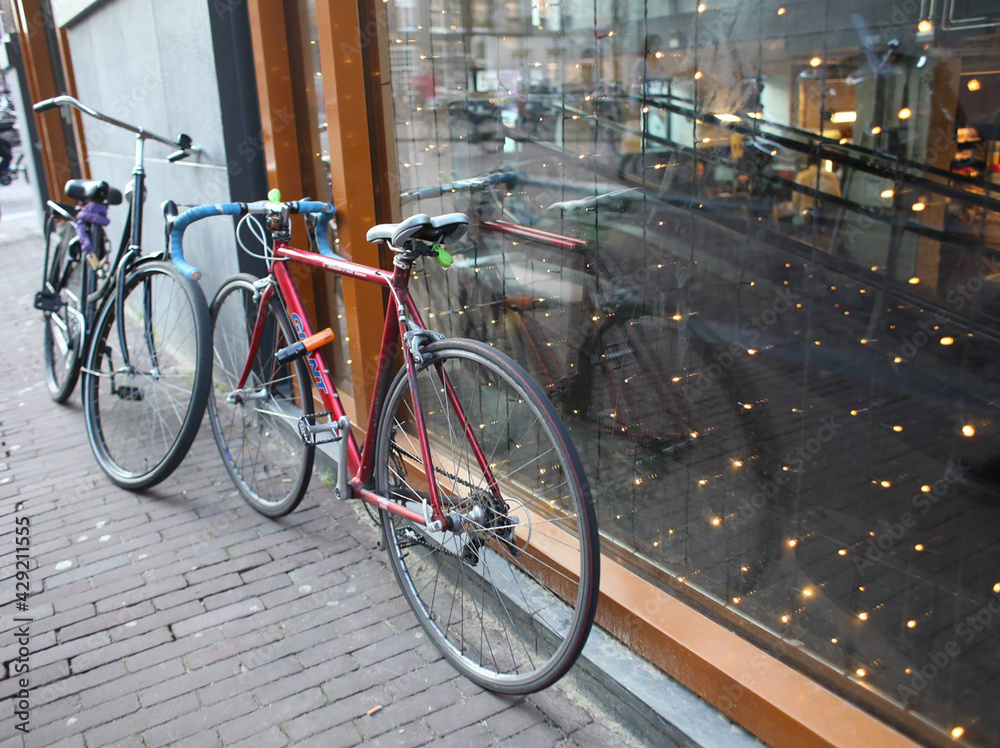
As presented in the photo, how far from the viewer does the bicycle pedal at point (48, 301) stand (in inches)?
223

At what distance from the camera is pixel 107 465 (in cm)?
459

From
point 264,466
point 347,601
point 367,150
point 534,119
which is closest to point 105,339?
point 264,466

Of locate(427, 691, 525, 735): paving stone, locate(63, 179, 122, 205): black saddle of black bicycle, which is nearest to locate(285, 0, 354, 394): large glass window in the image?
locate(63, 179, 122, 205): black saddle of black bicycle

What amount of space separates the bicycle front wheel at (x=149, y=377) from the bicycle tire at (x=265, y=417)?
0.62 feet

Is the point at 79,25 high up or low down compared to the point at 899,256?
up

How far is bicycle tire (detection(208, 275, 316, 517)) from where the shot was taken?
3.87 metres

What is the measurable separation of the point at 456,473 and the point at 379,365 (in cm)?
49

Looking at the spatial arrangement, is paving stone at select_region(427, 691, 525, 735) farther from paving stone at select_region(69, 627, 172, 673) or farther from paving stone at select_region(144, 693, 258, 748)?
paving stone at select_region(69, 627, 172, 673)

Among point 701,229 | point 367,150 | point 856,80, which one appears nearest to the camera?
point 856,80

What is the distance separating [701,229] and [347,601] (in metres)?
2.03

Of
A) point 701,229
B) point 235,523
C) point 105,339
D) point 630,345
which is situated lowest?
point 235,523

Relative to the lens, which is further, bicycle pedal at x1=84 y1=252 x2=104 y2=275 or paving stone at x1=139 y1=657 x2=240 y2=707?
bicycle pedal at x1=84 y1=252 x2=104 y2=275

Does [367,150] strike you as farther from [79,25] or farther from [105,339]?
[79,25]

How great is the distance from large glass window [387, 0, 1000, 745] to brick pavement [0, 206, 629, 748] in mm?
854
